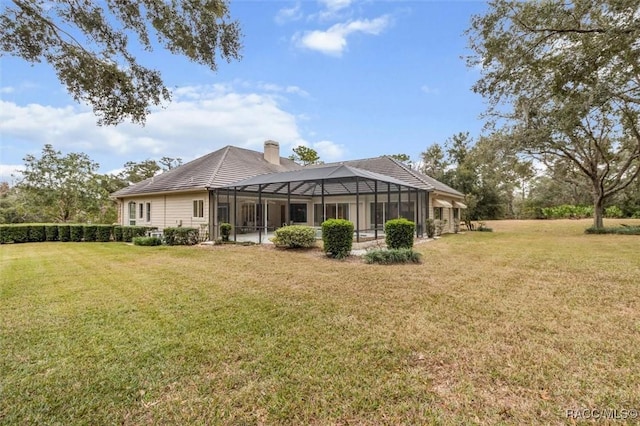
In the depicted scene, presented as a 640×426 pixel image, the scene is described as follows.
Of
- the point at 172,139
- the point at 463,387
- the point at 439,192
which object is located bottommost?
the point at 463,387

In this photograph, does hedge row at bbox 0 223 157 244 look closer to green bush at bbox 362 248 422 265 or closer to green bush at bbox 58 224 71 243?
green bush at bbox 58 224 71 243

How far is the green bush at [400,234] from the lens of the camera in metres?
10.3

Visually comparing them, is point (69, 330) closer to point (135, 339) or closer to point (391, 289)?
point (135, 339)

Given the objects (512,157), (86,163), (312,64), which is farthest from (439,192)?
(86,163)

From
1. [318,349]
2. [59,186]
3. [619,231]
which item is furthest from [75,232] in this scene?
[619,231]

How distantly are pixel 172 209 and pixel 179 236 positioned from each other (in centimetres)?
369

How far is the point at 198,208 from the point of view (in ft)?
52.4

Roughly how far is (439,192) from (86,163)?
27254 millimetres

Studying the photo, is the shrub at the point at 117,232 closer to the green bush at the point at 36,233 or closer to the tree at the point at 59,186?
the green bush at the point at 36,233

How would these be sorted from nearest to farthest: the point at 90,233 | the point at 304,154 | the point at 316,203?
1. the point at 90,233
2. the point at 316,203
3. the point at 304,154

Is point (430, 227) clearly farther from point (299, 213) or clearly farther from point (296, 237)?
point (299, 213)

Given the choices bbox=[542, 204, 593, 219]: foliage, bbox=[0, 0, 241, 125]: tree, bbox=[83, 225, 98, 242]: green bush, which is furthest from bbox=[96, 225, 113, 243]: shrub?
bbox=[542, 204, 593, 219]: foliage

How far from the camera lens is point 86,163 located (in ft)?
80.9

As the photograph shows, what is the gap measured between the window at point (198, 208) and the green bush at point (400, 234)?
997 cm
